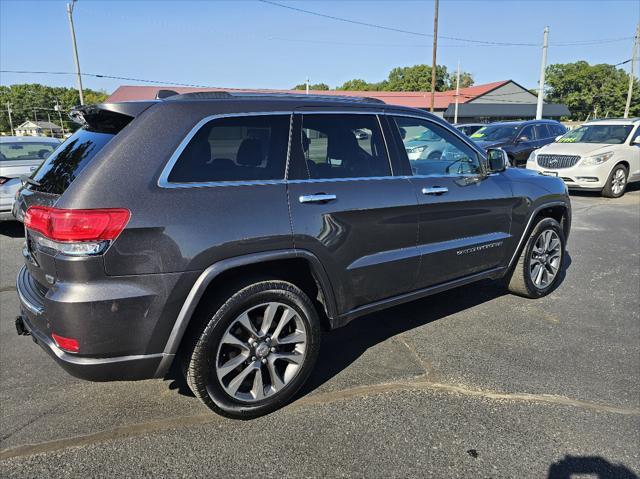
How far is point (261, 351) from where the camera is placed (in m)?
2.76

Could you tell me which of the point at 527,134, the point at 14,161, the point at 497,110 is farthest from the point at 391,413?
the point at 497,110

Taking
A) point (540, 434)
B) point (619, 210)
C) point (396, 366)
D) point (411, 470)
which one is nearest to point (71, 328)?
point (411, 470)

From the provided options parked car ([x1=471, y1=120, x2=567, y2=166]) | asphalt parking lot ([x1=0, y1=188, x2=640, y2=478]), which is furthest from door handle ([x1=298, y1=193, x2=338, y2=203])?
parked car ([x1=471, y1=120, x2=567, y2=166])

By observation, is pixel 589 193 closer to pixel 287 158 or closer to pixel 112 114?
pixel 287 158

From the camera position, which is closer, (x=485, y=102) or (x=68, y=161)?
(x=68, y=161)

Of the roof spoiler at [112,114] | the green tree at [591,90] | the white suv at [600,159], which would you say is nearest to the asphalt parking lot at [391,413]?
the roof spoiler at [112,114]

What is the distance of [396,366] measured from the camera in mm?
3383

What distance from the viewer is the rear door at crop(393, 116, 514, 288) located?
351 centimetres

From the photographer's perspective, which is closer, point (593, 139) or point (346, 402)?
point (346, 402)

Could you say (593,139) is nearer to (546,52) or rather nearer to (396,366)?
(396,366)

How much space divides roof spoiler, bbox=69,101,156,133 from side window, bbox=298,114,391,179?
96cm

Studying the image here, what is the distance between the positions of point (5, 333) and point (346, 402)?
3012 mm

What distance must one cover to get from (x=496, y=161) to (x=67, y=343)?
358 centimetres

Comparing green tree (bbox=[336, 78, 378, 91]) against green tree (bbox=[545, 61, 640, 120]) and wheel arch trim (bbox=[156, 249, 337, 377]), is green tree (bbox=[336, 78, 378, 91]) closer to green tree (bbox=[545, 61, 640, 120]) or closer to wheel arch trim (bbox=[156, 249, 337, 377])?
green tree (bbox=[545, 61, 640, 120])
